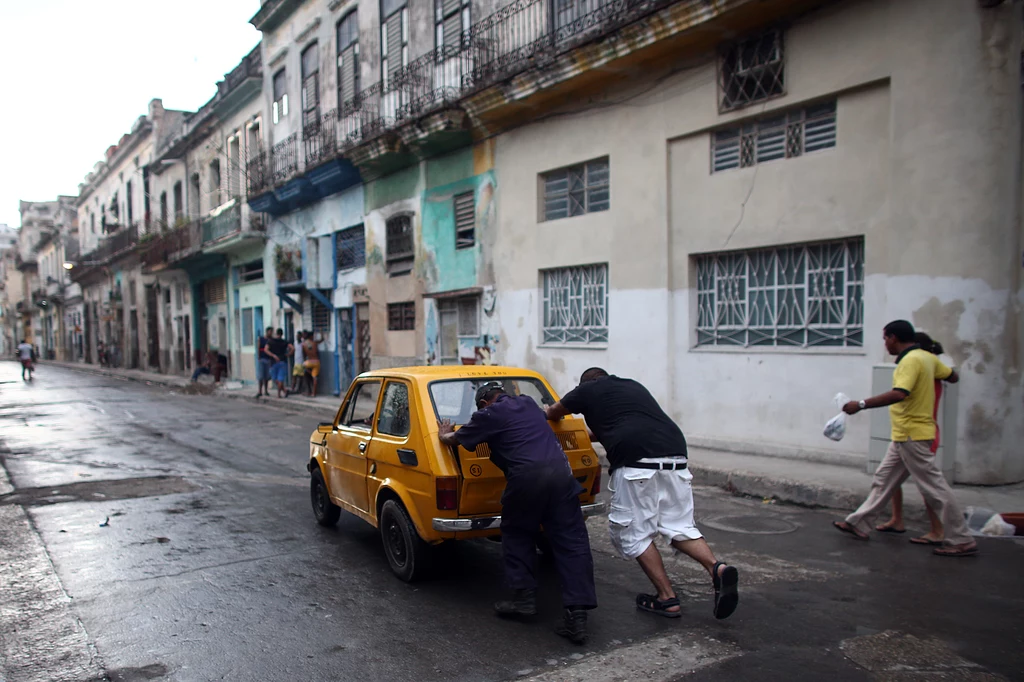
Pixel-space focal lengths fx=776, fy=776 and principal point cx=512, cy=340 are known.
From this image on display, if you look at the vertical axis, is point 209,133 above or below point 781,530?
above

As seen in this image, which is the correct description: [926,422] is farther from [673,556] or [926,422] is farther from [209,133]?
[209,133]

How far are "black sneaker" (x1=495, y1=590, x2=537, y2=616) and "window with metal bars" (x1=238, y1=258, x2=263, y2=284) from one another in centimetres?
2197

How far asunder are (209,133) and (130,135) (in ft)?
38.9

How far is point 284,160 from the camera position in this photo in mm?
22062

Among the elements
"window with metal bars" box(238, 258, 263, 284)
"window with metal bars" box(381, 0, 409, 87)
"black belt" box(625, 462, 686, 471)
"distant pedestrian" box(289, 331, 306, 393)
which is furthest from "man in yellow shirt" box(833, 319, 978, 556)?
"window with metal bars" box(238, 258, 263, 284)

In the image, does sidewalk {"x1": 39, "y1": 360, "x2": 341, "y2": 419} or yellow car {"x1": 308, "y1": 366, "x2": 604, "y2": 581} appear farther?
sidewalk {"x1": 39, "y1": 360, "x2": 341, "y2": 419}

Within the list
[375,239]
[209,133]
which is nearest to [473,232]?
[375,239]

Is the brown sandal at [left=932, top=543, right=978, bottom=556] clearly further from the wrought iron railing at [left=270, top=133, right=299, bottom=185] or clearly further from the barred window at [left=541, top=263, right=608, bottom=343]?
the wrought iron railing at [left=270, top=133, right=299, bottom=185]

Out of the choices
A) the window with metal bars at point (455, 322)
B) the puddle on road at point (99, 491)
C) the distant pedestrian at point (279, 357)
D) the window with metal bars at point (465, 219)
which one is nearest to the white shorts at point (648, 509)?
the puddle on road at point (99, 491)

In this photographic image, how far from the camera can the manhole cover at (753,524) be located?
6.70 meters

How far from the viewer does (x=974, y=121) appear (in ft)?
25.2

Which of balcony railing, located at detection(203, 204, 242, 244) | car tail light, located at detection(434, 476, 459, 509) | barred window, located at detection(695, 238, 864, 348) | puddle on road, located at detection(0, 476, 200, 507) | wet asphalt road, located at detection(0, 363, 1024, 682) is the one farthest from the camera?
balcony railing, located at detection(203, 204, 242, 244)

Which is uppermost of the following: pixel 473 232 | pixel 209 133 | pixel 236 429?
pixel 209 133

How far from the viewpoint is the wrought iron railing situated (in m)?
21.4
